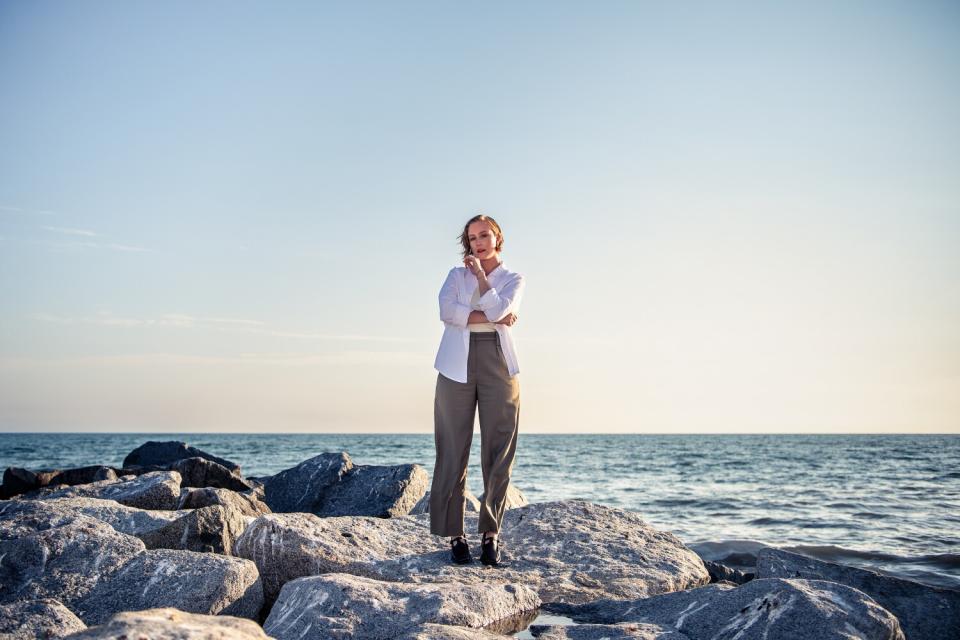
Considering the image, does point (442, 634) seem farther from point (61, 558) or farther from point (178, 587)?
point (61, 558)

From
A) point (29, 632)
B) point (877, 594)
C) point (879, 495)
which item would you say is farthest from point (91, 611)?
point (879, 495)

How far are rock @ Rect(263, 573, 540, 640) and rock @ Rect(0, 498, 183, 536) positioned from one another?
6.00 feet

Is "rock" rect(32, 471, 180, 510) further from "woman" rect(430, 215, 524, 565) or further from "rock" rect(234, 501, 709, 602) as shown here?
"woman" rect(430, 215, 524, 565)

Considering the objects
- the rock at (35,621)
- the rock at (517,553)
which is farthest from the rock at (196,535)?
the rock at (35,621)

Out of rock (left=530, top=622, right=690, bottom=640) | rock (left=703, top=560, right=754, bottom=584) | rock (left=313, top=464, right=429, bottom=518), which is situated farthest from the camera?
rock (left=313, top=464, right=429, bottom=518)

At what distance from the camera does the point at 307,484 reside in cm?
955

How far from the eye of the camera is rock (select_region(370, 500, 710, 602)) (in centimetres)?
503

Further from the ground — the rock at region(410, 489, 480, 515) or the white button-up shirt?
the white button-up shirt

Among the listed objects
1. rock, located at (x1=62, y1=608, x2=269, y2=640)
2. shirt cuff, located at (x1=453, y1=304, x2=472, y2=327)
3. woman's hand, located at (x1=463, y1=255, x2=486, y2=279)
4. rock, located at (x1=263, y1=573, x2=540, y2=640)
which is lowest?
rock, located at (x1=263, y1=573, x2=540, y2=640)

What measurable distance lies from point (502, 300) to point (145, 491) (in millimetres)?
4215

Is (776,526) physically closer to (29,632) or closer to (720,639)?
(720,639)

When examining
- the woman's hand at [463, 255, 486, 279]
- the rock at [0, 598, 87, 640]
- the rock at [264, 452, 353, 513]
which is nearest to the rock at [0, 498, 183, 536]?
the rock at [0, 598, 87, 640]

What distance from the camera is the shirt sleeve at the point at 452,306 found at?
5.01m

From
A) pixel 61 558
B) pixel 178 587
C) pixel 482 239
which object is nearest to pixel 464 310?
pixel 482 239
